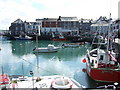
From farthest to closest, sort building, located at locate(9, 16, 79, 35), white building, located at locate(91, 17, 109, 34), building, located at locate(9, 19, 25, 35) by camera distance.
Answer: building, located at locate(9, 19, 25, 35) < building, located at locate(9, 16, 79, 35) < white building, located at locate(91, 17, 109, 34)

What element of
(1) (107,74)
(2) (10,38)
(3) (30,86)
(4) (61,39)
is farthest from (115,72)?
(2) (10,38)

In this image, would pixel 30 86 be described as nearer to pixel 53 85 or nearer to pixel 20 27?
pixel 53 85

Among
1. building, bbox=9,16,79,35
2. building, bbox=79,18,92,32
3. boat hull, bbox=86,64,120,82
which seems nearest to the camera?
boat hull, bbox=86,64,120,82

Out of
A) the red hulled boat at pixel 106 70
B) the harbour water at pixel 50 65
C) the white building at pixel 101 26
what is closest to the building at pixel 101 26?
the white building at pixel 101 26

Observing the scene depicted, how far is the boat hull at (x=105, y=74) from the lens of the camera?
1327 centimetres

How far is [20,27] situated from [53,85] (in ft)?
236

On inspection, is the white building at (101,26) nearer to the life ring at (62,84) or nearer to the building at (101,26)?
the building at (101,26)

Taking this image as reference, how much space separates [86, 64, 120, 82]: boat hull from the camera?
13266mm

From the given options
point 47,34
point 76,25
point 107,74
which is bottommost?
point 107,74

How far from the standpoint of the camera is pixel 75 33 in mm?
72125

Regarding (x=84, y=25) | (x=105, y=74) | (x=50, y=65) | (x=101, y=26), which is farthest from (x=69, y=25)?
(x=105, y=74)

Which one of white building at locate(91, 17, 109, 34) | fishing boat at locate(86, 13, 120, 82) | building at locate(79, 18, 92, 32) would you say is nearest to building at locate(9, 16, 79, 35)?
building at locate(79, 18, 92, 32)

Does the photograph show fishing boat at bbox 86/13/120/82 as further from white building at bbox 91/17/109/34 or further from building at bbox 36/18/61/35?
building at bbox 36/18/61/35

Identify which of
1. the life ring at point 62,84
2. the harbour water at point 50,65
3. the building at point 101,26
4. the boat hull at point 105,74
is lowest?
the harbour water at point 50,65
